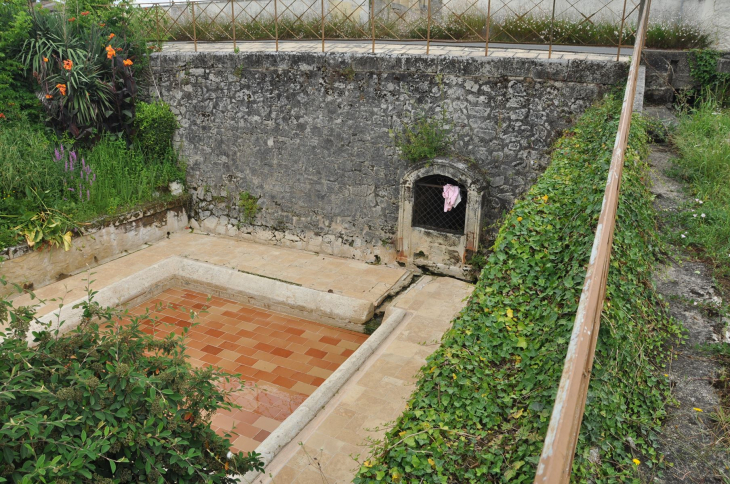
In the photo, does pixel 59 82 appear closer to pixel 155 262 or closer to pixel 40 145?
pixel 40 145

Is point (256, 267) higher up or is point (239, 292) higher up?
point (256, 267)

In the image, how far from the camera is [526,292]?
143 inches

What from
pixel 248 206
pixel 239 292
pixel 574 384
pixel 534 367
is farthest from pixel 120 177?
pixel 574 384

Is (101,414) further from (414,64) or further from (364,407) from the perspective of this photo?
(414,64)

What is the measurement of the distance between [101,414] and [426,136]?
6880mm

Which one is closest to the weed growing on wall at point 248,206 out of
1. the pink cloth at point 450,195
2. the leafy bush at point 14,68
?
the pink cloth at point 450,195

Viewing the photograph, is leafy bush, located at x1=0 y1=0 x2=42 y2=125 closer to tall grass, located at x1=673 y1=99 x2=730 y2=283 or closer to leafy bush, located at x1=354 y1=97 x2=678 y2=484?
leafy bush, located at x1=354 y1=97 x2=678 y2=484

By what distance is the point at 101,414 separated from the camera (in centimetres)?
252

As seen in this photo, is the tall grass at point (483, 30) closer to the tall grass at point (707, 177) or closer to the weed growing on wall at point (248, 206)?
the tall grass at point (707, 177)

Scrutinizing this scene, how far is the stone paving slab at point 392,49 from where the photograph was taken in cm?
824

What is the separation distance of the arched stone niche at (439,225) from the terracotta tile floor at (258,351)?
2.01m

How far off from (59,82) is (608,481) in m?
10.9

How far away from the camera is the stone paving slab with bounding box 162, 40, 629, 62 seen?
8.24 metres

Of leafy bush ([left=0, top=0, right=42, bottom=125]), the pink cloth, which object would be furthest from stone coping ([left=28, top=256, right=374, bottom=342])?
leafy bush ([left=0, top=0, right=42, bottom=125])
